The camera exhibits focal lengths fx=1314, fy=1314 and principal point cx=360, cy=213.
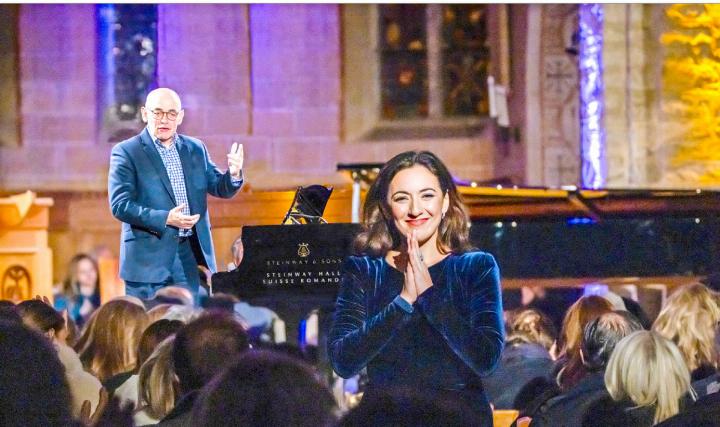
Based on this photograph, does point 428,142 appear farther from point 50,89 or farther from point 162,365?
point 162,365

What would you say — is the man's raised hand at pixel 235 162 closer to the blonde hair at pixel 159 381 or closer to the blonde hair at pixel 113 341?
the blonde hair at pixel 113 341

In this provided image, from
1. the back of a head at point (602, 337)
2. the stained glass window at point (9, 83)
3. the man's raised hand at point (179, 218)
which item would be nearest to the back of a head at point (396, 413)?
the back of a head at point (602, 337)

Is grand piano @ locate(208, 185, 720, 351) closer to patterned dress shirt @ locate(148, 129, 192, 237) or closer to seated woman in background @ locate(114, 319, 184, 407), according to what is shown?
patterned dress shirt @ locate(148, 129, 192, 237)

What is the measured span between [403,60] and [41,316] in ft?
15.0

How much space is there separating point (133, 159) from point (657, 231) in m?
2.31

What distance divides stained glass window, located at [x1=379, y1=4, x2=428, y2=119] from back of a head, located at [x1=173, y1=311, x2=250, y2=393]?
16.0 feet

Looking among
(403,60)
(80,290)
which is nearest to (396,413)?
(80,290)

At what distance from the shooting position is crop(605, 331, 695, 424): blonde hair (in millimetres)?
4016

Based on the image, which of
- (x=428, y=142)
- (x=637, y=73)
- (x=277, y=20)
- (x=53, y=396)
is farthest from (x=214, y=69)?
(x=53, y=396)

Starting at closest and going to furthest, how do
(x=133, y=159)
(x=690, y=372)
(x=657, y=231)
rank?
1. (x=690, y=372)
2. (x=133, y=159)
3. (x=657, y=231)

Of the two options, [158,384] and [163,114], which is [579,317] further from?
[163,114]

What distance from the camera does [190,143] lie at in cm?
495

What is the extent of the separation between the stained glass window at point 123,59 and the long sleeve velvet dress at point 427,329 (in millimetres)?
4474

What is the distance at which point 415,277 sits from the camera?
3822 mm
